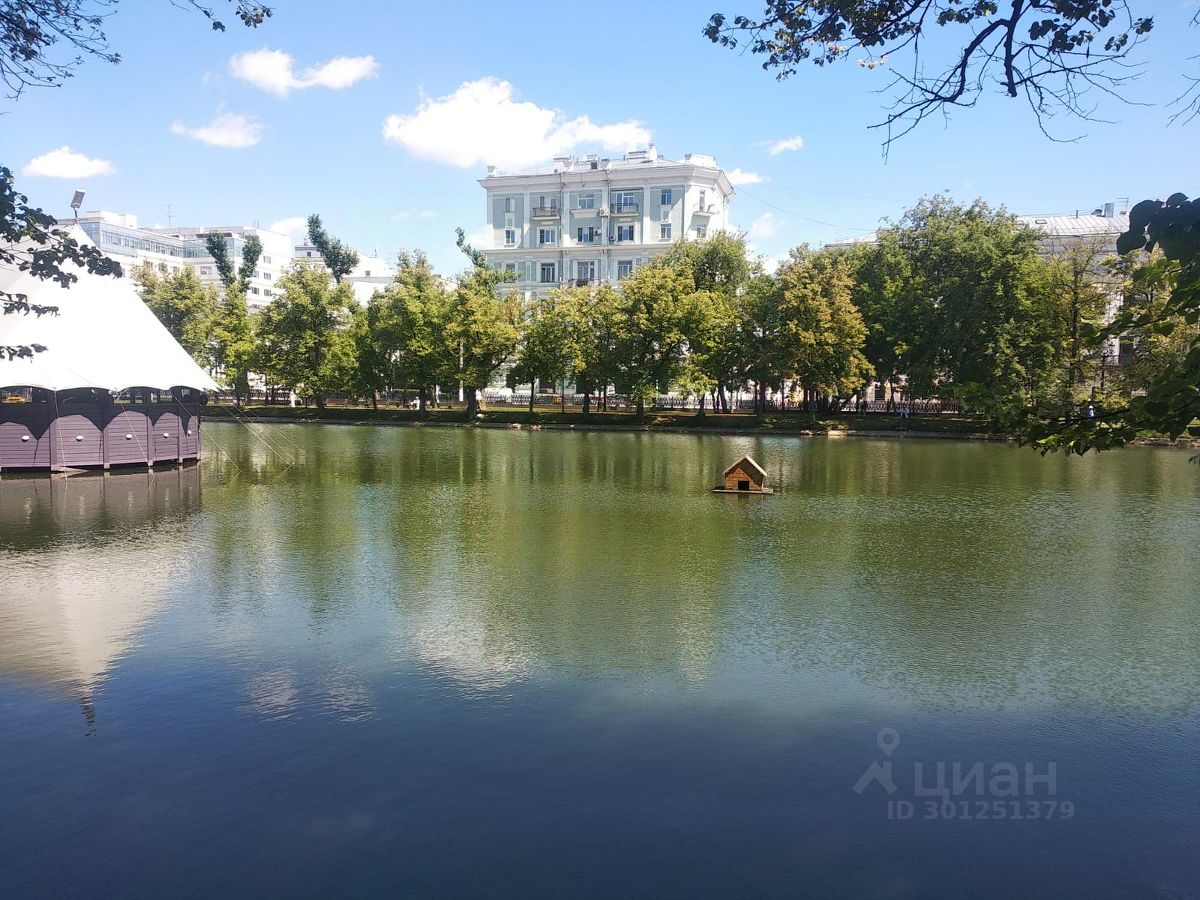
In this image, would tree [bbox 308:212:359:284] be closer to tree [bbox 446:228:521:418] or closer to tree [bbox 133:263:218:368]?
tree [bbox 133:263:218:368]

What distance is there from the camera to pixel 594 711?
7.03m

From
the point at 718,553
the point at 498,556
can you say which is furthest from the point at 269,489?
the point at 718,553

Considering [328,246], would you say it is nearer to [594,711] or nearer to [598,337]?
[598,337]

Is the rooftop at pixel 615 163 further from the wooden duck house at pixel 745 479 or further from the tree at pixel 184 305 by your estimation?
the wooden duck house at pixel 745 479

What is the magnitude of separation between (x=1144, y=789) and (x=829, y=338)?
43.0 meters

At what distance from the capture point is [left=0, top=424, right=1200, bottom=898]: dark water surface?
504cm

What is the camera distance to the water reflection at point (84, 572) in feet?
27.6

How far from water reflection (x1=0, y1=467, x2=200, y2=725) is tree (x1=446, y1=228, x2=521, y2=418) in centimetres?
3546

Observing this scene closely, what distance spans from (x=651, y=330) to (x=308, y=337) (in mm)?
24294

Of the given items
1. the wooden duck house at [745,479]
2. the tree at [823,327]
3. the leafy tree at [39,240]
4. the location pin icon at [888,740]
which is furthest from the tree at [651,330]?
the leafy tree at [39,240]

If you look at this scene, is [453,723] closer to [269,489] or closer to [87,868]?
[87,868]

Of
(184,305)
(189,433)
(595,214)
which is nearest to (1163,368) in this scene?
(189,433)

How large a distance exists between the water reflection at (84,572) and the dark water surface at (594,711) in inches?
2.8

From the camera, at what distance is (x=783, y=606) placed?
1047cm
